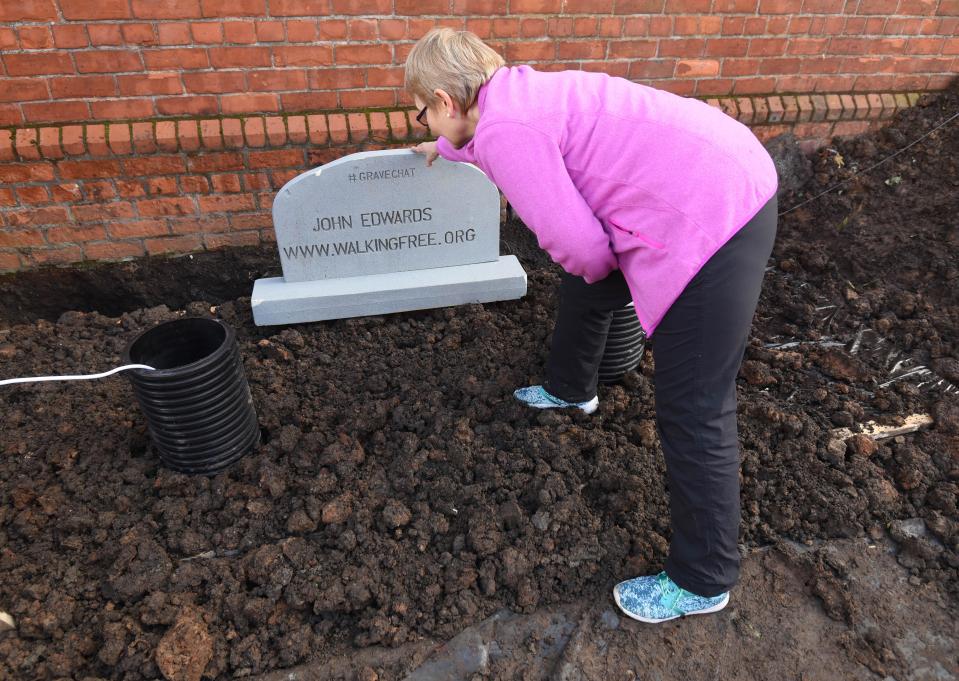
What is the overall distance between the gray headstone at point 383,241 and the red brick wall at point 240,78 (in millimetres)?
411

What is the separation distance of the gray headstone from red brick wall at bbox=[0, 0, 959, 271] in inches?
16.2

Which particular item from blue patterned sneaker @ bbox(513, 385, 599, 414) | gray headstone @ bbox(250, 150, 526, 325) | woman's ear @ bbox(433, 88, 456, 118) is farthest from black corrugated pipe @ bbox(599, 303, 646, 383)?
woman's ear @ bbox(433, 88, 456, 118)

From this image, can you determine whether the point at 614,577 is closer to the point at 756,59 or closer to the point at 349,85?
the point at 349,85

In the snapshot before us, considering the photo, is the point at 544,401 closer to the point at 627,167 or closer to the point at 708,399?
the point at 708,399

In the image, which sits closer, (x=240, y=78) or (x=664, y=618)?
(x=664, y=618)

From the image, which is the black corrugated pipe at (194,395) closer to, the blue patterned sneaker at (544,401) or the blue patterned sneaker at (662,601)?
the blue patterned sneaker at (544,401)

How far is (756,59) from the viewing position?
13.1 feet

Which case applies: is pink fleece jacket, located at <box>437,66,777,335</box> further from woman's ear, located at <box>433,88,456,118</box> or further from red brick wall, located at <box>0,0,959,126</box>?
red brick wall, located at <box>0,0,959,126</box>

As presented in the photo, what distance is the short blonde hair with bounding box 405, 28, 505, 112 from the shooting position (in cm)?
189

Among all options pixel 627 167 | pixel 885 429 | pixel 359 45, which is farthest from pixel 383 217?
pixel 885 429

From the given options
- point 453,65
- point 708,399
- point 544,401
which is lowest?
point 544,401

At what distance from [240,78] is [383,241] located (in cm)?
110

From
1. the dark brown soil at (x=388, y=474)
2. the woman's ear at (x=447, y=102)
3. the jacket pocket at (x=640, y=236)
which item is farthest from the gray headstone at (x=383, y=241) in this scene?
the jacket pocket at (x=640, y=236)

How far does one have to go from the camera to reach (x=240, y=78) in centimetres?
334
